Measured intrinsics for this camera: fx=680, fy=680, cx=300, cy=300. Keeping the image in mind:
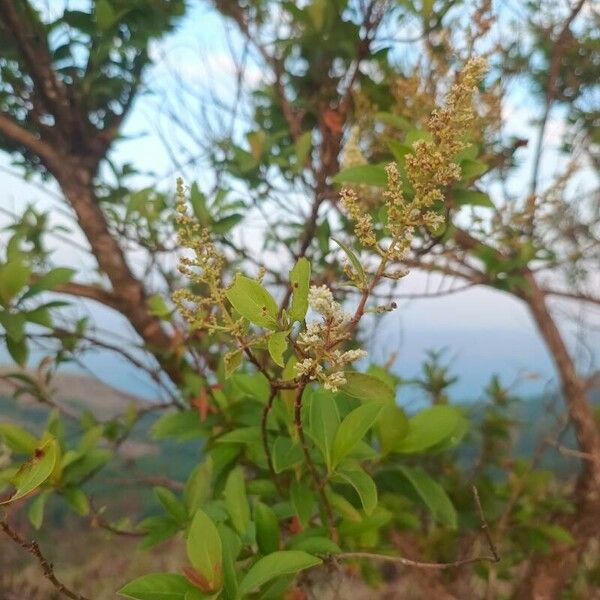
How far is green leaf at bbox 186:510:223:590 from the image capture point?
0.58m

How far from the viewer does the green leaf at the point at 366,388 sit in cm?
50

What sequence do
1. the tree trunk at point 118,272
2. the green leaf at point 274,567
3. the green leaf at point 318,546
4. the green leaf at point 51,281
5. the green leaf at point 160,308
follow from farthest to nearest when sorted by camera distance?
1. the tree trunk at point 118,272
2. the green leaf at point 160,308
3. the green leaf at point 51,281
4. the green leaf at point 318,546
5. the green leaf at point 274,567

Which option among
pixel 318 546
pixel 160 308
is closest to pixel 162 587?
pixel 318 546

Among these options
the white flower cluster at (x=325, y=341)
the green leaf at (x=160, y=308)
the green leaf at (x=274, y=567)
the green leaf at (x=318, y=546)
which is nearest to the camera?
the white flower cluster at (x=325, y=341)

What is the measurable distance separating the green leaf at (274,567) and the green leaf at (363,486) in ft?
0.21

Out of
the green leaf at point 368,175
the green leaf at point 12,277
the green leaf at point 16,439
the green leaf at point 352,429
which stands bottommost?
the green leaf at point 16,439

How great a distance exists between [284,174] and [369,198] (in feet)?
1.44

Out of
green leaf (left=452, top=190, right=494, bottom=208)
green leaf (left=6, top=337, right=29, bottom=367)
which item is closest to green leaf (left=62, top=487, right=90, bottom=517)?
green leaf (left=6, top=337, right=29, bottom=367)

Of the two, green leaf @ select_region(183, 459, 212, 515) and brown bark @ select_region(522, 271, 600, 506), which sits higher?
brown bark @ select_region(522, 271, 600, 506)

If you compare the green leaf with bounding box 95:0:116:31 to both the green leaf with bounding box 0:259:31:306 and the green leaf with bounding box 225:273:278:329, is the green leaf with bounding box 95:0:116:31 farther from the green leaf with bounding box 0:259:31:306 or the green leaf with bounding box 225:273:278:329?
the green leaf with bounding box 225:273:278:329

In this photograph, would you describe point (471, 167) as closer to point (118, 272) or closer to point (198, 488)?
point (198, 488)

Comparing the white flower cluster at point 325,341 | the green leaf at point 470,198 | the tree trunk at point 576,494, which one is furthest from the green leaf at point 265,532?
the tree trunk at point 576,494

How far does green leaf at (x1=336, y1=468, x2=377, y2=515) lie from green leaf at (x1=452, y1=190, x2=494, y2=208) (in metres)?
0.35

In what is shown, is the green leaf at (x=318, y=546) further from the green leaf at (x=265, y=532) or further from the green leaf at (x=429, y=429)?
the green leaf at (x=429, y=429)
